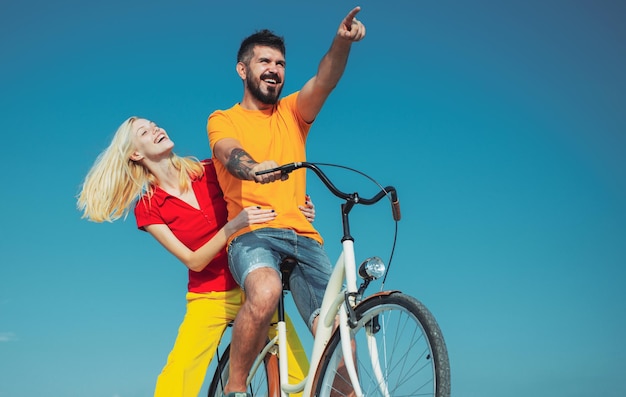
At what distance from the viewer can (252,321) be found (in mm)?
4348

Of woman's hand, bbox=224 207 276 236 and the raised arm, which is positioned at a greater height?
the raised arm

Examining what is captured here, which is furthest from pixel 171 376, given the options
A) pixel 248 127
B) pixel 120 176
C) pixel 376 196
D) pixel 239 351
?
pixel 376 196

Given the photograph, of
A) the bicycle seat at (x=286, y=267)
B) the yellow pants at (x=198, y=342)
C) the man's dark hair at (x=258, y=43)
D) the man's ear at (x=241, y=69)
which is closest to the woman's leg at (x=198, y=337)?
the yellow pants at (x=198, y=342)

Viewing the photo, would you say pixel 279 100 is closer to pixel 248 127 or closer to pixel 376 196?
pixel 248 127

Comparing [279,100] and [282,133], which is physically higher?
[279,100]

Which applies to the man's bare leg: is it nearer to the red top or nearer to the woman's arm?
the woman's arm

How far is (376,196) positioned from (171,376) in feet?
7.18

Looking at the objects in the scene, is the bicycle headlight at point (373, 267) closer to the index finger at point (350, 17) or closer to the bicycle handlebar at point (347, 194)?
the bicycle handlebar at point (347, 194)

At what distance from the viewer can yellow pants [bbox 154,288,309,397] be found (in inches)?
203

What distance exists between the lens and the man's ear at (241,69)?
4941 millimetres

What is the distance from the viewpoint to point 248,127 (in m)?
4.73

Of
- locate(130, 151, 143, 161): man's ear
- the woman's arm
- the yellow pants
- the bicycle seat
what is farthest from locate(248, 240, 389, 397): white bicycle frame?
locate(130, 151, 143, 161): man's ear

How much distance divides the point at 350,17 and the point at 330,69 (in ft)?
1.53

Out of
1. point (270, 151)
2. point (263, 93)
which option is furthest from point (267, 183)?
point (263, 93)
